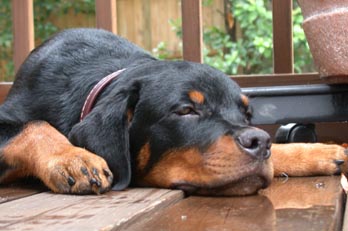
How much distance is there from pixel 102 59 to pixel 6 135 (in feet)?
1.69

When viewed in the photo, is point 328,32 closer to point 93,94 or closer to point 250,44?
A: point 93,94

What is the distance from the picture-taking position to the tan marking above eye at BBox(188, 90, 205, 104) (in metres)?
2.35

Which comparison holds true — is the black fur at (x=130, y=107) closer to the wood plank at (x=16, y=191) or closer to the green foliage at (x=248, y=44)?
the wood plank at (x=16, y=191)

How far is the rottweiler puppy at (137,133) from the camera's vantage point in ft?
7.07

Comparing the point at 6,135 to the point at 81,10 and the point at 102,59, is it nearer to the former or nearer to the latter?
the point at 102,59

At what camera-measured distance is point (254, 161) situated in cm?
212

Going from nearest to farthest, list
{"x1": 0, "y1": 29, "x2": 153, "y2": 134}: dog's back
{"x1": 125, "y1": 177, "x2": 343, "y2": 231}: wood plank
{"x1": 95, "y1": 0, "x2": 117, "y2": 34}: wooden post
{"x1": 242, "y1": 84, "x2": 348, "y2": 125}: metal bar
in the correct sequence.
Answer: {"x1": 125, "y1": 177, "x2": 343, "y2": 231}: wood plank < {"x1": 0, "y1": 29, "x2": 153, "y2": 134}: dog's back < {"x1": 242, "y1": 84, "x2": 348, "y2": 125}: metal bar < {"x1": 95, "y1": 0, "x2": 117, "y2": 34}: wooden post

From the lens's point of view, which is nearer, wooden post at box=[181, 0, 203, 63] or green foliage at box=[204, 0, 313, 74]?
wooden post at box=[181, 0, 203, 63]

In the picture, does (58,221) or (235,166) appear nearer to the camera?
(58,221)

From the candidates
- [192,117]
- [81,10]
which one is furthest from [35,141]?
[81,10]

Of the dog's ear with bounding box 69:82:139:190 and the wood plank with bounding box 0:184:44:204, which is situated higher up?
the dog's ear with bounding box 69:82:139:190

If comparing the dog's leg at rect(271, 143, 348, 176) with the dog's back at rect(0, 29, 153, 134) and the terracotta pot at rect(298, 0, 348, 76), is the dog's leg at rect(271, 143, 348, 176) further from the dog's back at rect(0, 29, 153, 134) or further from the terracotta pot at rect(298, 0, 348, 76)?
the dog's back at rect(0, 29, 153, 134)

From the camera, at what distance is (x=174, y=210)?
1803mm

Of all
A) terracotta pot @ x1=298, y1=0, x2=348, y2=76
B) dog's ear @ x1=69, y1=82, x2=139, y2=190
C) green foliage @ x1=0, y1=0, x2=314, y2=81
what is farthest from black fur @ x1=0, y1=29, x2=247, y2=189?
green foliage @ x1=0, y1=0, x2=314, y2=81
